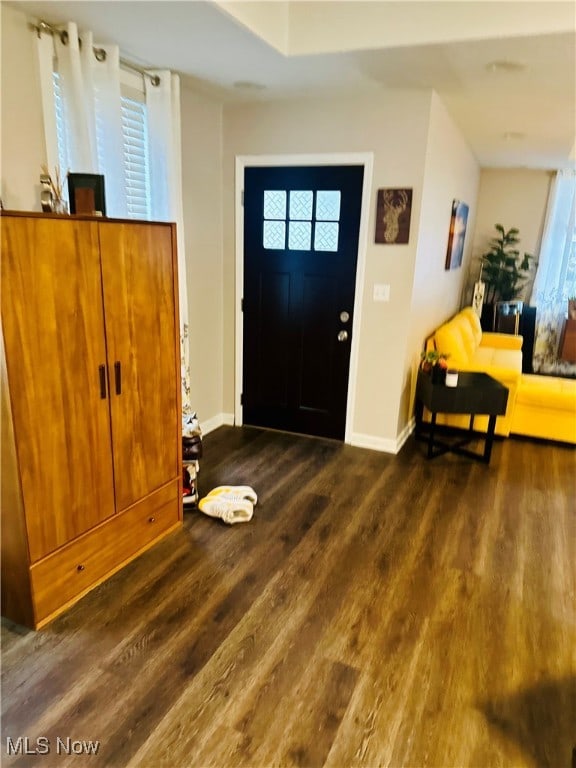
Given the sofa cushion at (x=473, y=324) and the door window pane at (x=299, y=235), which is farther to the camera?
the sofa cushion at (x=473, y=324)

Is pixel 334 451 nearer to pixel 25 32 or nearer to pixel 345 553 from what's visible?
pixel 345 553

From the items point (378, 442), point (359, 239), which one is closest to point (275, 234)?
point (359, 239)

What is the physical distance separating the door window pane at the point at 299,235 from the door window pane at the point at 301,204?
2.0 inches

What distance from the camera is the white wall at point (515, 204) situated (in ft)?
20.5

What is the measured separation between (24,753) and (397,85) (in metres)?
3.78

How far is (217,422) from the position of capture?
4.37 meters

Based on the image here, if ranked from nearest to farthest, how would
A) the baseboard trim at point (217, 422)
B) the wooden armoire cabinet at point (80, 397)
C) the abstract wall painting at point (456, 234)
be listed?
the wooden armoire cabinet at point (80, 397) → the baseboard trim at point (217, 422) → the abstract wall painting at point (456, 234)

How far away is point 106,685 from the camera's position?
1836mm

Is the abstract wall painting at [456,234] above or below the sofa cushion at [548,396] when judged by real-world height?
above

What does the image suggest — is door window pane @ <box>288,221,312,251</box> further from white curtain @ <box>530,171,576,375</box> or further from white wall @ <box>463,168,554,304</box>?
white curtain @ <box>530,171,576,375</box>

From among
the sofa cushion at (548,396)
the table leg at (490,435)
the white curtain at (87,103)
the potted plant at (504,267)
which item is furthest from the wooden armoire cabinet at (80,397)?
the potted plant at (504,267)

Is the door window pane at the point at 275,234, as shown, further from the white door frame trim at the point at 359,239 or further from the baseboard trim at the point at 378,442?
the baseboard trim at the point at 378,442

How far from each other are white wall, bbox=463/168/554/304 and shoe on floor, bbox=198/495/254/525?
5.22 meters

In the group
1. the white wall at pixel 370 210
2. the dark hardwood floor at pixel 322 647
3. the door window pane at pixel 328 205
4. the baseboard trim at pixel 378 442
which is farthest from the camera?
the baseboard trim at pixel 378 442
